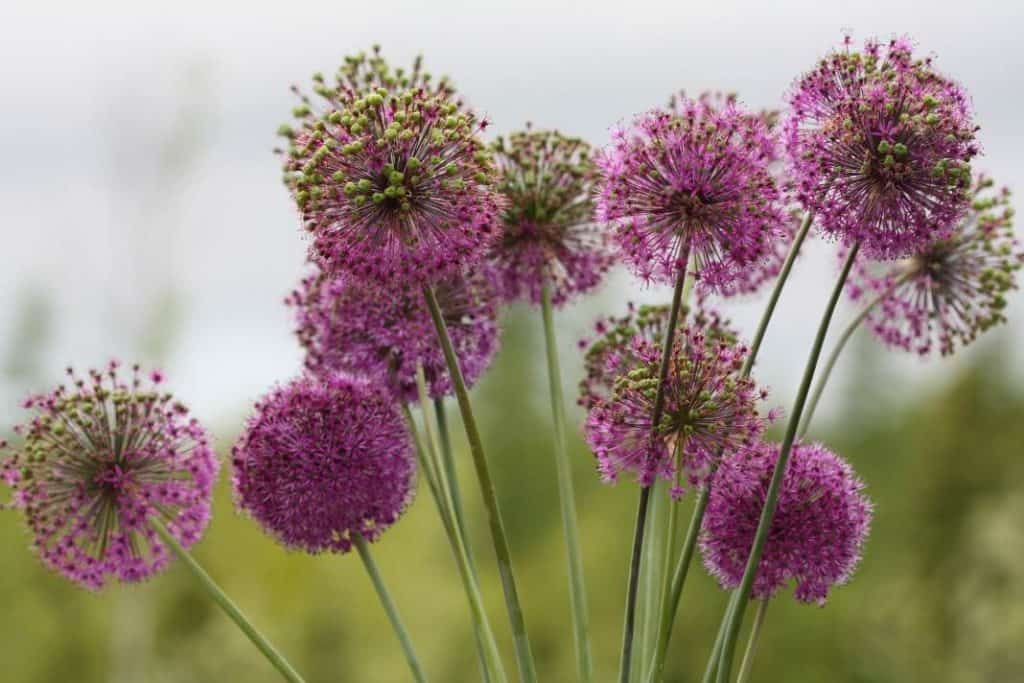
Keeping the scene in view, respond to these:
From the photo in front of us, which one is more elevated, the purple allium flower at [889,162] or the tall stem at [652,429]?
the purple allium flower at [889,162]

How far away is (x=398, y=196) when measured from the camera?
6.76 ft

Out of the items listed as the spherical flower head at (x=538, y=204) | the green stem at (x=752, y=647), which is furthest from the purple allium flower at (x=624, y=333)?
the green stem at (x=752, y=647)

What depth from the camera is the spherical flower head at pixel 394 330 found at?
8.30 feet

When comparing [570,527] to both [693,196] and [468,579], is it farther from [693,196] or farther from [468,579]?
[693,196]

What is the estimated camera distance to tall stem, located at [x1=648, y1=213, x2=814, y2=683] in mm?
2127

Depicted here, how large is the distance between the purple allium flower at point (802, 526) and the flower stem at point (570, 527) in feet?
0.82

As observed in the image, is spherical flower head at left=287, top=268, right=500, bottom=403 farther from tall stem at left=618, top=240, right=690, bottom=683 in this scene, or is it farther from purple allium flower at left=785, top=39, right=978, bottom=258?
purple allium flower at left=785, top=39, right=978, bottom=258

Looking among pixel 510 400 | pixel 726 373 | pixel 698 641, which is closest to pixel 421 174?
pixel 726 373

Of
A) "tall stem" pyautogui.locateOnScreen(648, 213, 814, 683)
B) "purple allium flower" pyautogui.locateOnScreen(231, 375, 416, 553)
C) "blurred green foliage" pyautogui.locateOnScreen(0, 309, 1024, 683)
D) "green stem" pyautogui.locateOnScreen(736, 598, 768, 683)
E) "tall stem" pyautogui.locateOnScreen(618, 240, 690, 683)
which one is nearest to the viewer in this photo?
"tall stem" pyautogui.locateOnScreen(618, 240, 690, 683)

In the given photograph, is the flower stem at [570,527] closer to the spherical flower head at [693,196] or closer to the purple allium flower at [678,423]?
the purple allium flower at [678,423]

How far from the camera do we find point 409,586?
15680mm

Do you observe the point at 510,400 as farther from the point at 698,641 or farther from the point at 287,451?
the point at 287,451

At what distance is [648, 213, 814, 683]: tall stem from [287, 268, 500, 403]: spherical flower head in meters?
0.61

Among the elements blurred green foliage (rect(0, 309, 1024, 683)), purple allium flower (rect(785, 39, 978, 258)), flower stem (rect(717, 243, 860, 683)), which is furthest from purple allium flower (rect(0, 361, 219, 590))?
blurred green foliage (rect(0, 309, 1024, 683))
